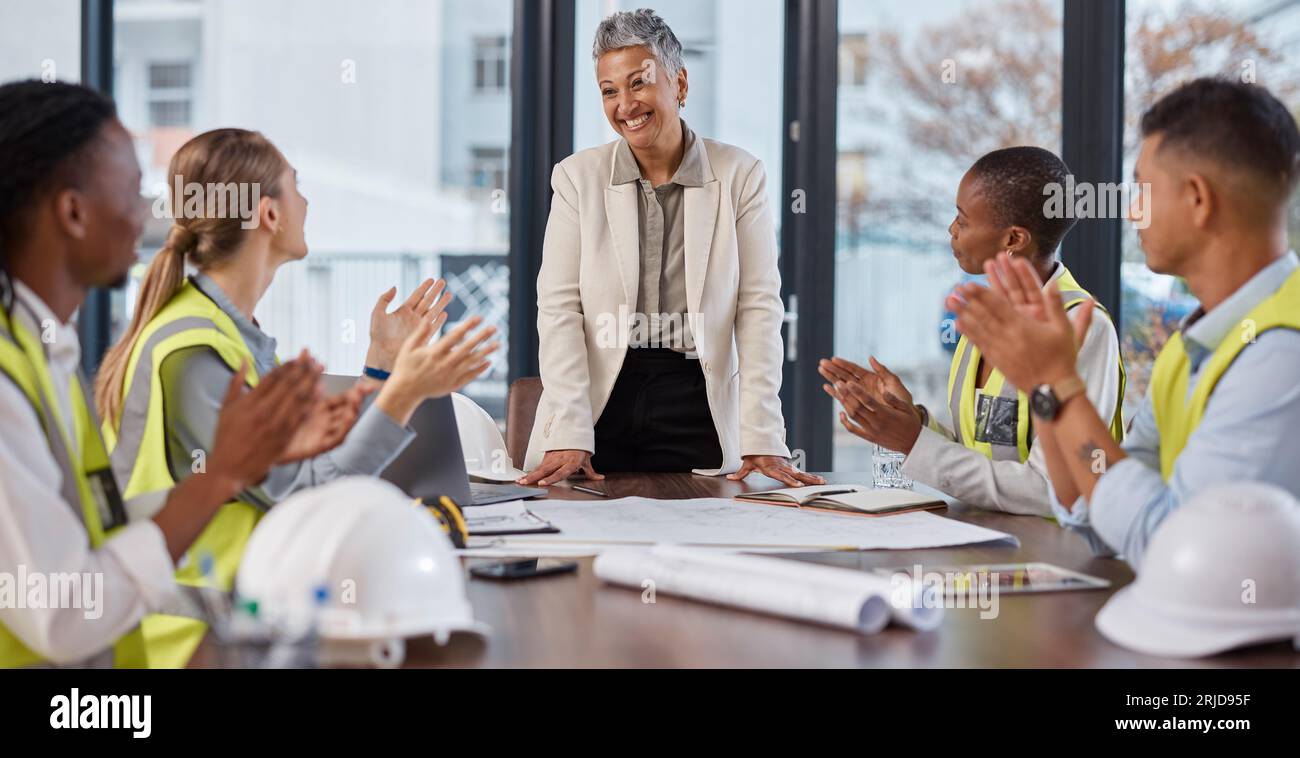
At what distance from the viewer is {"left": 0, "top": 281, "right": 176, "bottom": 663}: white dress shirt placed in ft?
3.41

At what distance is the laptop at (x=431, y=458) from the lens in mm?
1858

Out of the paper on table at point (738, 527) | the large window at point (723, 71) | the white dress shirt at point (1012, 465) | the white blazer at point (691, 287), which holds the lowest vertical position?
the paper on table at point (738, 527)

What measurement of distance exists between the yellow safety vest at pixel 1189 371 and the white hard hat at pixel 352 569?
0.92 metres

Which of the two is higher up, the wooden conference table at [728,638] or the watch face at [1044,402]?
the watch face at [1044,402]

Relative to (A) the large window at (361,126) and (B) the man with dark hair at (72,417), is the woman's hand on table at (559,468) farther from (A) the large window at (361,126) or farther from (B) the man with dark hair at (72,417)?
(A) the large window at (361,126)

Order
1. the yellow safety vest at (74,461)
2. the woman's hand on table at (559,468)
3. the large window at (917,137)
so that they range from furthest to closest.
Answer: the large window at (917,137), the woman's hand on table at (559,468), the yellow safety vest at (74,461)

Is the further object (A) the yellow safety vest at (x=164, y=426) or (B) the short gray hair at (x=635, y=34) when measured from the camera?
(B) the short gray hair at (x=635, y=34)

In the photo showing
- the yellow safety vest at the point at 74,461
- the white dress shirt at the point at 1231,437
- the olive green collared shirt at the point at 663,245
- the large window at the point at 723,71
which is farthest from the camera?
the large window at the point at 723,71

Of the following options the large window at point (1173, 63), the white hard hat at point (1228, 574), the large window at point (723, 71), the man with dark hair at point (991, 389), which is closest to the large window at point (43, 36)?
the large window at point (723, 71)

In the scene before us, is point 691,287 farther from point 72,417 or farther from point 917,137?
point 917,137

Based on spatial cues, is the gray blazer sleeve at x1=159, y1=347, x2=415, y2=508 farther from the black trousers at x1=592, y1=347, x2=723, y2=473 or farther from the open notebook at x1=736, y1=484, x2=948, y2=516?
the black trousers at x1=592, y1=347, x2=723, y2=473

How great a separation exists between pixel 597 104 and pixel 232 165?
109 inches

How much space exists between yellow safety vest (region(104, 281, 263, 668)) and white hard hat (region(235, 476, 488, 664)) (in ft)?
1.76

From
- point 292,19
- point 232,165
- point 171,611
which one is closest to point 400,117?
point 292,19
